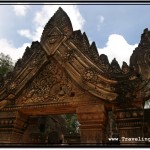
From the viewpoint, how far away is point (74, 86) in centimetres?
782

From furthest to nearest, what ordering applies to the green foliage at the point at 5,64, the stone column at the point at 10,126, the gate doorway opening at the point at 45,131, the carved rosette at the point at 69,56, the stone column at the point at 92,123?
1. the green foliage at the point at 5,64
2. the gate doorway opening at the point at 45,131
3. the stone column at the point at 10,126
4. the carved rosette at the point at 69,56
5. the stone column at the point at 92,123

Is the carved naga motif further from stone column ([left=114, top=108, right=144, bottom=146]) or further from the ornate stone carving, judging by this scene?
stone column ([left=114, top=108, right=144, bottom=146])

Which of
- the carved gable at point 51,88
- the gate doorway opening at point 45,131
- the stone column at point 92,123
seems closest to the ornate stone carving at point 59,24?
the carved gable at point 51,88

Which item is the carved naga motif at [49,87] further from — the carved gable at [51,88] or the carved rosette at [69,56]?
the carved rosette at [69,56]

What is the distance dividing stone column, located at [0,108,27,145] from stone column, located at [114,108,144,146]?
3072mm

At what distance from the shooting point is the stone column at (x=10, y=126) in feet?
27.1

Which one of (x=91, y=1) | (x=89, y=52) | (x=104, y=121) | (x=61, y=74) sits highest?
(x=91, y=1)

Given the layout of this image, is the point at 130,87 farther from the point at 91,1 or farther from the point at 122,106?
the point at 91,1

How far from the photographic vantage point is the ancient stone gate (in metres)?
7.00

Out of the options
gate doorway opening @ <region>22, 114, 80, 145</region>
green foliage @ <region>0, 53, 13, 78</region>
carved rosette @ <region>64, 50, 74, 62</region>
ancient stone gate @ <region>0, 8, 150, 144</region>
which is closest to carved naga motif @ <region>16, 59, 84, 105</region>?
ancient stone gate @ <region>0, 8, 150, 144</region>

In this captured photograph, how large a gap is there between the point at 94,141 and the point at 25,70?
9.81 feet

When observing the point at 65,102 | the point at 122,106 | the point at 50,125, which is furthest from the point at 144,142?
the point at 50,125

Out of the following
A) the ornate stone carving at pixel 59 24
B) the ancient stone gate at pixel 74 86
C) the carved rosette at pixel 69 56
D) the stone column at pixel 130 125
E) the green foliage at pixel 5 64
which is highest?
the green foliage at pixel 5 64

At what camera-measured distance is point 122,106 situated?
23.1 ft
